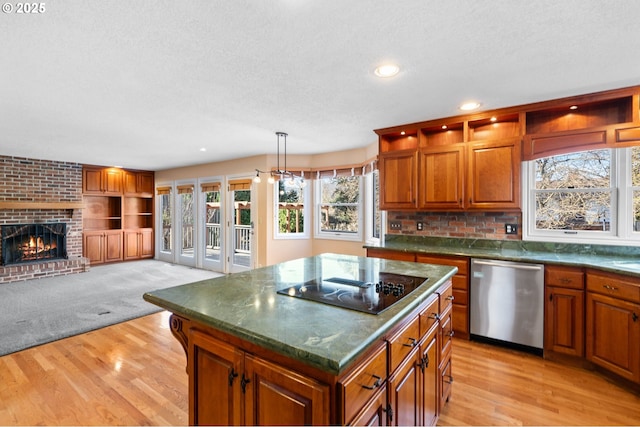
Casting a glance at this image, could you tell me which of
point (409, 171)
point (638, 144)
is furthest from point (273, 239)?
point (638, 144)

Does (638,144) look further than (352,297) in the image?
Yes

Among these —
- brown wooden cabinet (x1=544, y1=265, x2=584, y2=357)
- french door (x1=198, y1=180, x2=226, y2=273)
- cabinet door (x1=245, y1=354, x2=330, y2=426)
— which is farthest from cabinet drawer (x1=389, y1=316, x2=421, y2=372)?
french door (x1=198, y1=180, x2=226, y2=273)

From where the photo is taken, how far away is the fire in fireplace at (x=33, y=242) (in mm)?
5570

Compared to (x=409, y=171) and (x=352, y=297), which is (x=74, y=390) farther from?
(x=409, y=171)

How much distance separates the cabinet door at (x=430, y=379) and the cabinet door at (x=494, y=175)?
200 cm

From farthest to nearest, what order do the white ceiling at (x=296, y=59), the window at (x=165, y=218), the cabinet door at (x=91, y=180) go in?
the window at (x=165, y=218), the cabinet door at (x=91, y=180), the white ceiling at (x=296, y=59)

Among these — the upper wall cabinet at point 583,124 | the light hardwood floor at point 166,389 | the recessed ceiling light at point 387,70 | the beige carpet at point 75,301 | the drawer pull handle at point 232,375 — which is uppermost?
the recessed ceiling light at point 387,70

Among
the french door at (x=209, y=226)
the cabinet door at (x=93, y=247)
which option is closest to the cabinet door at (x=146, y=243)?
the cabinet door at (x=93, y=247)

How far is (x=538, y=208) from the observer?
10.7ft

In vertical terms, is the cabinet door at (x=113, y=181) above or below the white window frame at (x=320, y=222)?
above

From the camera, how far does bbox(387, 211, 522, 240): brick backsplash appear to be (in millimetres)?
3371

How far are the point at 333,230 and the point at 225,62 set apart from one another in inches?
142

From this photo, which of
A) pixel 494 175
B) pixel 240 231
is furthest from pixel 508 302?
pixel 240 231

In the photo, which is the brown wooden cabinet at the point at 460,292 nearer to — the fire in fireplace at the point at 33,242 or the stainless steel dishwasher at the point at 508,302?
the stainless steel dishwasher at the point at 508,302
